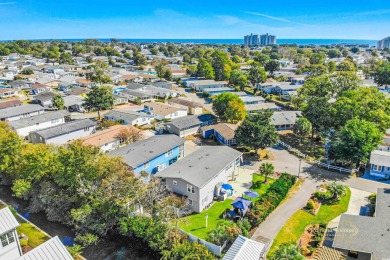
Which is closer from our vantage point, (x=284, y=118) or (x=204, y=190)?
(x=204, y=190)

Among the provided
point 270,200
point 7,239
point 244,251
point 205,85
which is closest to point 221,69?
point 205,85

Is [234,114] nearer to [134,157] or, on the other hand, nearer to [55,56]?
[134,157]

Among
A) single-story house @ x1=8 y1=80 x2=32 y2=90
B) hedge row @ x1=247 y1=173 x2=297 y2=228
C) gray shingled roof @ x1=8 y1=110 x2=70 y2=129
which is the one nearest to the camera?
hedge row @ x1=247 y1=173 x2=297 y2=228

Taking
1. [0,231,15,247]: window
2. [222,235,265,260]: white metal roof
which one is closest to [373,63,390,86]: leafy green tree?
[222,235,265,260]: white metal roof

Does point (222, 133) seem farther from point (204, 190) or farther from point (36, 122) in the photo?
point (36, 122)

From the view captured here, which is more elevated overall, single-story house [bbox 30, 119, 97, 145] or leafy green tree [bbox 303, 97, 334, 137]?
leafy green tree [bbox 303, 97, 334, 137]

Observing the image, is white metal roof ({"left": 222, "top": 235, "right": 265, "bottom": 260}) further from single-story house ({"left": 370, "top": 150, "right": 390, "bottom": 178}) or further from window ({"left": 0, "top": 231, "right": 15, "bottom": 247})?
single-story house ({"left": 370, "top": 150, "right": 390, "bottom": 178})
